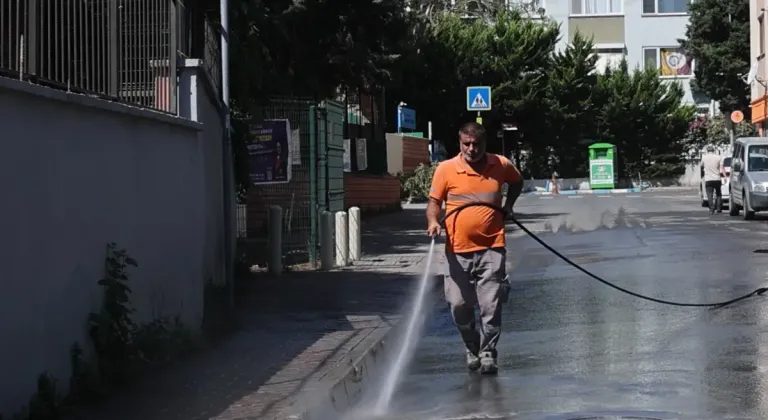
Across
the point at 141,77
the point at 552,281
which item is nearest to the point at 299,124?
the point at 552,281

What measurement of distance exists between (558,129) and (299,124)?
4034 cm

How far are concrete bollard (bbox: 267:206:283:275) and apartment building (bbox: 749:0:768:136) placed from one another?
31336mm

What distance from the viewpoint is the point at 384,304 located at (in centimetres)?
1366

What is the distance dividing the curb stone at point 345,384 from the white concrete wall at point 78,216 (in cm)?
152

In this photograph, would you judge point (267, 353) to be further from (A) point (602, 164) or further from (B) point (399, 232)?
(A) point (602, 164)

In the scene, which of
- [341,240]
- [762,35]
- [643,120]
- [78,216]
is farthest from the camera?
[643,120]

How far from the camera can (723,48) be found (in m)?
56.8

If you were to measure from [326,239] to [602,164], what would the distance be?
40.3 metres

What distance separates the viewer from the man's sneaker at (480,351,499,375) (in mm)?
8828

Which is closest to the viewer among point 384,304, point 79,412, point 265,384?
point 79,412

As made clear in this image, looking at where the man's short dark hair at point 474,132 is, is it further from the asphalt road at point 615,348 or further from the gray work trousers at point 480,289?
the asphalt road at point 615,348

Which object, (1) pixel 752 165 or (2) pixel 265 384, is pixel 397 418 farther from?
(1) pixel 752 165

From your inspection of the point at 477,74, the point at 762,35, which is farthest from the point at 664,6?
the point at 762,35

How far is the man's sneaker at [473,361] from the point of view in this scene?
9039 millimetres
